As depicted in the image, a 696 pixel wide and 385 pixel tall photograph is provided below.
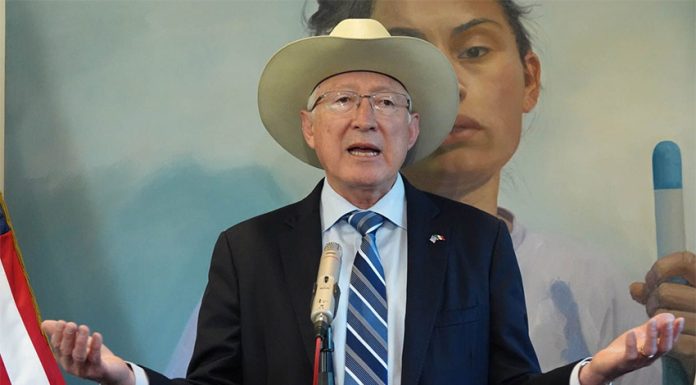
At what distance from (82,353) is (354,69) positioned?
1.12m

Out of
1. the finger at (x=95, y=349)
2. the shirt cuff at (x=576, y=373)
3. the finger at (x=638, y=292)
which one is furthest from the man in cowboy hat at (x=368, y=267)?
the finger at (x=638, y=292)

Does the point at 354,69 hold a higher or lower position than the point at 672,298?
higher

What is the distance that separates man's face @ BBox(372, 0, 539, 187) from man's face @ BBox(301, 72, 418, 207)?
2.47ft

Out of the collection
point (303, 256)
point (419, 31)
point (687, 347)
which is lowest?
point (687, 347)

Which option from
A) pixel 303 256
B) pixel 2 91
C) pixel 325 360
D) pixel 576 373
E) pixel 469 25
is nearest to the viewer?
pixel 325 360

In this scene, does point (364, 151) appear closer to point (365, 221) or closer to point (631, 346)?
point (365, 221)

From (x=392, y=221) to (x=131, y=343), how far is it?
3.75ft

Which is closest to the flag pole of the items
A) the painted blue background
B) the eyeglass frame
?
the painted blue background

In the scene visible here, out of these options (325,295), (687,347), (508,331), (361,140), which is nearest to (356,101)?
(361,140)

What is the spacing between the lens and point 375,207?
275 centimetres

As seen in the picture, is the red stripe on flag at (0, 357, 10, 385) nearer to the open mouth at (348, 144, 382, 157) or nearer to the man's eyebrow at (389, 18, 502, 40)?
the open mouth at (348, 144, 382, 157)

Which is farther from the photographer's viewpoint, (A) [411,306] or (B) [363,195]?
(B) [363,195]

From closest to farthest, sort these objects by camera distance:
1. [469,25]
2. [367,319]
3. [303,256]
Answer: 1. [367,319]
2. [303,256]
3. [469,25]

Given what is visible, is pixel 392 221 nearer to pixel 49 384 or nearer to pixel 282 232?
pixel 282 232
